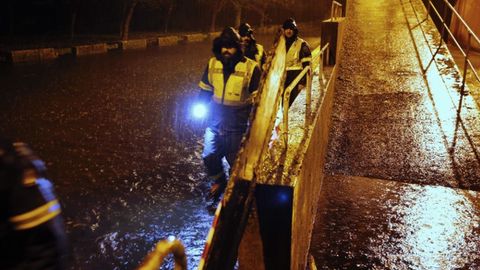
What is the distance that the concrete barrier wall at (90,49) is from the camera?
18427 mm

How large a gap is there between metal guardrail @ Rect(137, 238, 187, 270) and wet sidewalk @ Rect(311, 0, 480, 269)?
196 centimetres

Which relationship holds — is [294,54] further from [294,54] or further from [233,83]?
[233,83]

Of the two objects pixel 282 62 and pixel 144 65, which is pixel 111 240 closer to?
pixel 282 62

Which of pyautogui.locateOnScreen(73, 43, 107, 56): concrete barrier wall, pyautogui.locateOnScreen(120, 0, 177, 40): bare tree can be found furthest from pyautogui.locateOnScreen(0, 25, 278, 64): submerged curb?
pyautogui.locateOnScreen(120, 0, 177, 40): bare tree

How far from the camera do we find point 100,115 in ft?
30.1

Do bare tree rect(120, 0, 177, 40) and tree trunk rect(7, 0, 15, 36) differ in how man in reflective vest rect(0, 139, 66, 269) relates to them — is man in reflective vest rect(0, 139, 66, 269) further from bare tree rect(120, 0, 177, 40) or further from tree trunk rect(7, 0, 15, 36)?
tree trunk rect(7, 0, 15, 36)

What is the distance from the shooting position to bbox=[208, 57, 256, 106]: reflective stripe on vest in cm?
468

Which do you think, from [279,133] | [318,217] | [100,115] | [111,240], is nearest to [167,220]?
[111,240]

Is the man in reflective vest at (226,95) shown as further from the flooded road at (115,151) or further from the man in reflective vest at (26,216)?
the man in reflective vest at (26,216)

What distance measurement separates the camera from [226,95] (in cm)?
475

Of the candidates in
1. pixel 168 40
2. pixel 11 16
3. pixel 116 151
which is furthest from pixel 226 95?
pixel 11 16

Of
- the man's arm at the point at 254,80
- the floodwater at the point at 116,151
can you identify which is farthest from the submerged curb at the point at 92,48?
the man's arm at the point at 254,80

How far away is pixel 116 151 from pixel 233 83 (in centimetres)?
322

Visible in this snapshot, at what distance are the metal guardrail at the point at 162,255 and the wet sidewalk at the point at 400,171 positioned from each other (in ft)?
6.43
